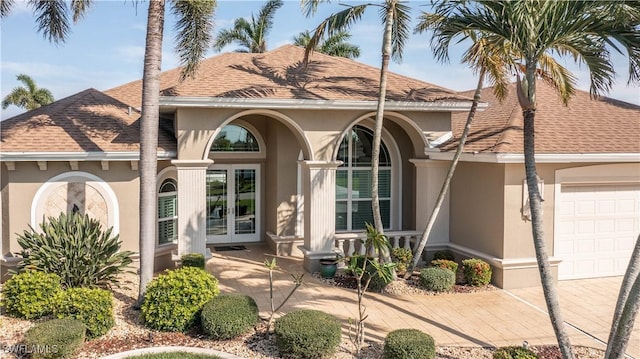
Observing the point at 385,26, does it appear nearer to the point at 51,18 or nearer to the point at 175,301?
the point at 175,301

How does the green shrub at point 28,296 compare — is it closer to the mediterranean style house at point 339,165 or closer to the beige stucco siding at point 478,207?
the mediterranean style house at point 339,165

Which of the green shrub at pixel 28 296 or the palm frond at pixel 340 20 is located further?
the palm frond at pixel 340 20

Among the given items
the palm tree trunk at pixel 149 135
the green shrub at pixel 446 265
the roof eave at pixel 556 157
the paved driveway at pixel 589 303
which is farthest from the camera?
the green shrub at pixel 446 265

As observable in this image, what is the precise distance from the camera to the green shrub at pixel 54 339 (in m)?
7.42

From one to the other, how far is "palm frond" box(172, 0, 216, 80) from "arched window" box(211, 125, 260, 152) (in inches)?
196

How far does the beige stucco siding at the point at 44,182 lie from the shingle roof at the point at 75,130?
1.48 ft

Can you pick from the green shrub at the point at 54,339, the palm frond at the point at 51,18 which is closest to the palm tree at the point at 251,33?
the palm frond at the point at 51,18

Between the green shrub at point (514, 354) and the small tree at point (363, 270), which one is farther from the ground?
the small tree at point (363, 270)

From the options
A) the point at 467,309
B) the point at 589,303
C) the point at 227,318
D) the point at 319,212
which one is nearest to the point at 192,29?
the point at 319,212

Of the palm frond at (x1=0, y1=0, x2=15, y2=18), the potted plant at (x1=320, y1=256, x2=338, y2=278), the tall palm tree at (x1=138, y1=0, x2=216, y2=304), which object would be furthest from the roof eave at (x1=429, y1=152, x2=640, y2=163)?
the palm frond at (x1=0, y1=0, x2=15, y2=18)

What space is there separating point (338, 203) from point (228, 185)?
3.98m

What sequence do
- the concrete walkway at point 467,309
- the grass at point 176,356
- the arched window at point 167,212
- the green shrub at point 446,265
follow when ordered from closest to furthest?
the grass at point 176,356, the concrete walkway at point 467,309, the green shrub at point 446,265, the arched window at point 167,212

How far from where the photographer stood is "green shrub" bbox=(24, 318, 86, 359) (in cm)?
742

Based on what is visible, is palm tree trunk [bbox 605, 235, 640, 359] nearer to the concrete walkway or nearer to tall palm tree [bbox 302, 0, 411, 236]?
the concrete walkway
